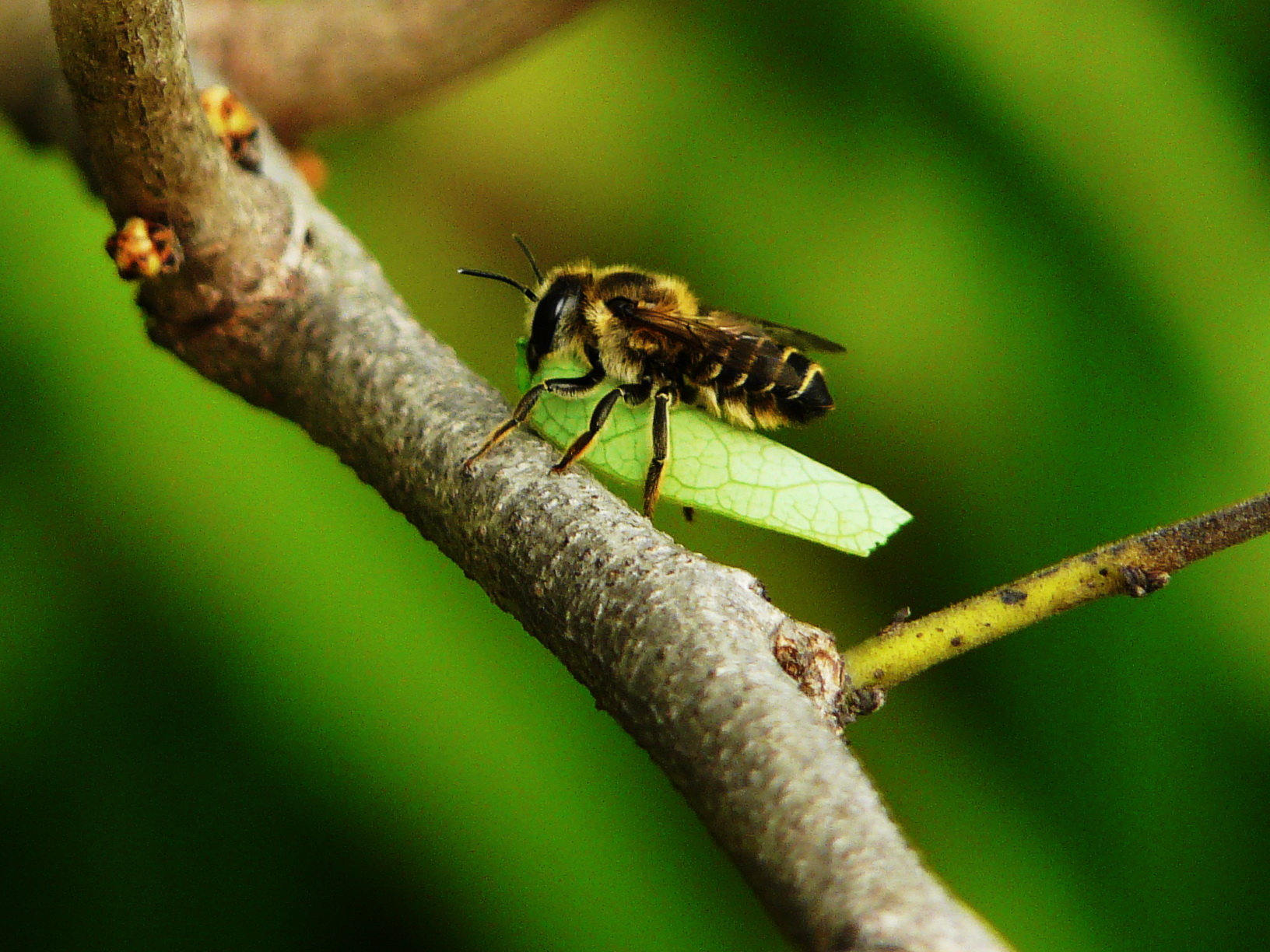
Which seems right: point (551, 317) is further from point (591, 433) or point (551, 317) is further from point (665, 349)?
point (591, 433)

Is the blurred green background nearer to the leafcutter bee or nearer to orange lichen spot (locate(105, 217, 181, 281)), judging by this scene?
the leafcutter bee

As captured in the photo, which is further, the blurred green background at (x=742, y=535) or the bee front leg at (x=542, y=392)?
the blurred green background at (x=742, y=535)

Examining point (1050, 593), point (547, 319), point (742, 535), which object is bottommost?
point (1050, 593)

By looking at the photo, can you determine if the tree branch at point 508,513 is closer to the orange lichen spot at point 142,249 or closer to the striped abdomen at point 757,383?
the orange lichen spot at point 142,249

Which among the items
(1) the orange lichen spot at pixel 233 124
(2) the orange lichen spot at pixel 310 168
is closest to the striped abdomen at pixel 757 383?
(1) the orange lichen spot at pixel 233 124

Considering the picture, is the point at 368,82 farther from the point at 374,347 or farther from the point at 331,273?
the point at 374,347

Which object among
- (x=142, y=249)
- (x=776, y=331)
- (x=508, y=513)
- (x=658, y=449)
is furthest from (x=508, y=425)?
(x=776, y=331)
